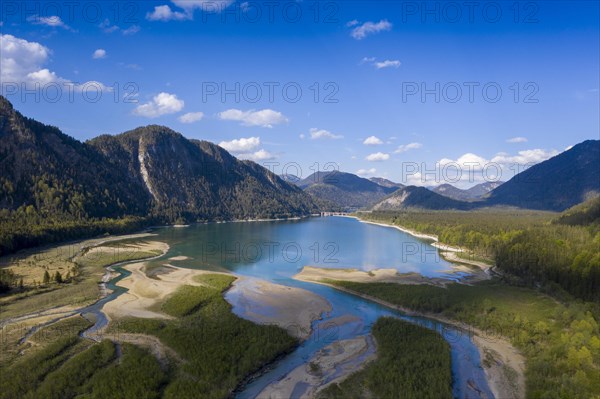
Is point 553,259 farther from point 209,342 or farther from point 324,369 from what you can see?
point 209,342

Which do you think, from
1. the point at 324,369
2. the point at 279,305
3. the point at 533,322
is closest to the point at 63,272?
the point at 279,305

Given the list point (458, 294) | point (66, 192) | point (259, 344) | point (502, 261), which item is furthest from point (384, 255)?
point (66, 192)

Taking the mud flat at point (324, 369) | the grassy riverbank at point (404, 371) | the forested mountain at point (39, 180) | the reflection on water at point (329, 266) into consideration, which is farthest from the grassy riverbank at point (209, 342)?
the forested mountain at point (39, 180)

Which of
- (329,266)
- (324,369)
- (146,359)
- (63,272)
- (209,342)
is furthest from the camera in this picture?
(329,266)

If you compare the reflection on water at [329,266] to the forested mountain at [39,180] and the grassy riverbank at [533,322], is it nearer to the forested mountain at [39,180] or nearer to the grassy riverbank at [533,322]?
the grassy riverbank at [533,322]

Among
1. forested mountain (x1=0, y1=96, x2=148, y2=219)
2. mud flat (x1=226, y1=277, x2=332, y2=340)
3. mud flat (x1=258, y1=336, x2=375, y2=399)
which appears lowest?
mud flat (x1=258, y1=336, x2=375, y2=399)

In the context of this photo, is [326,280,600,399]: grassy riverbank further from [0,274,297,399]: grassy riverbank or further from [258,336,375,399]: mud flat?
[0,274,297,399]: grassy riverbank

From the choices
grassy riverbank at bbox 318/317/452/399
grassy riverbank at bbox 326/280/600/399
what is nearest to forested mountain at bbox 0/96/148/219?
grassy riverbank at bbox 326/280/600/399
